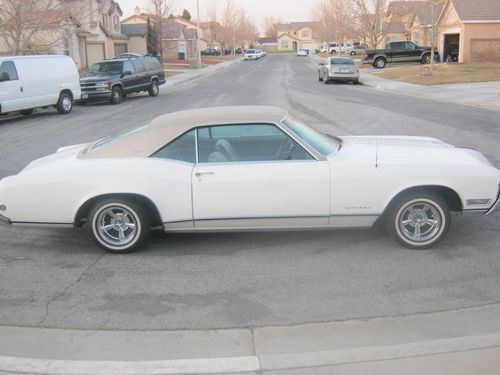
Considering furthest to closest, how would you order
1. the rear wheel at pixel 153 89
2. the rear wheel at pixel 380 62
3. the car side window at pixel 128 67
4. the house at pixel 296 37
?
the house at pixel 296 37, the rear wheel at pixel 380 62, the rear wheel at pixel 153 89, the car side window at pixel 128 67

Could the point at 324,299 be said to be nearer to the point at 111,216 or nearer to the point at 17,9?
the point at 111,216

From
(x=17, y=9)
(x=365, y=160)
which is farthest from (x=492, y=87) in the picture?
(x=365, y=160)

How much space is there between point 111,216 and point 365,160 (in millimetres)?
2509

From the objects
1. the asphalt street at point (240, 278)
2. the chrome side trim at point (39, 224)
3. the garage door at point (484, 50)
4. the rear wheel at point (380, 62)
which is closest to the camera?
the asphalt street at point (240, 278)

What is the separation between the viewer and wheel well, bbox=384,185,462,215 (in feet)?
17.1

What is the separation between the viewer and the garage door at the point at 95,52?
1763 inches

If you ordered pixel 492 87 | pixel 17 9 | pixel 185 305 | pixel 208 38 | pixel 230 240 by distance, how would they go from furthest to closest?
pixel 208 38
pixel 492 87
pixel 17 9
pixel 230 240
pixel 185 305

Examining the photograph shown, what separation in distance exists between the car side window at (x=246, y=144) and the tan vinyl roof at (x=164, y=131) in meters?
0.07

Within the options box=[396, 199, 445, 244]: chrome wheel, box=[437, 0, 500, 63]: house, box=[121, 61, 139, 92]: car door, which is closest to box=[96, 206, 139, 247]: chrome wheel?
box=[396, 199, 445, 244]: chrome wheel

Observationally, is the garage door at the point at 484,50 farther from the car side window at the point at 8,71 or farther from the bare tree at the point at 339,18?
the car side window at the point at 8,71

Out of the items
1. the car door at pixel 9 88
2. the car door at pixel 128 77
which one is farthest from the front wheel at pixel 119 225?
the car door at pixel 128 77

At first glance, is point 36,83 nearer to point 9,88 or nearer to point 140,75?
point 9,88

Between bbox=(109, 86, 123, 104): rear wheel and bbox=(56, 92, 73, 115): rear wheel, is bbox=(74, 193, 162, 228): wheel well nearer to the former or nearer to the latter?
bbox=(56, 92, 73, 115): rear wheel

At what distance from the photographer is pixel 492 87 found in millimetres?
24312
